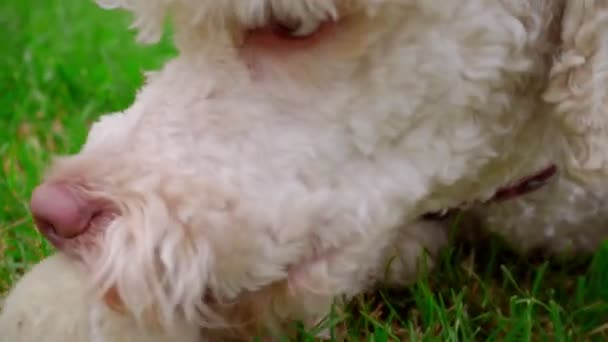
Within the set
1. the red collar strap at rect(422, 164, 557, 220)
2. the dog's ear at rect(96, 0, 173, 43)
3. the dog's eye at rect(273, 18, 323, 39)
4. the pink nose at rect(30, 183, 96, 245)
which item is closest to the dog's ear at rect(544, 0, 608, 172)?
the red collar strap at rect(422, 164, 557, 220)

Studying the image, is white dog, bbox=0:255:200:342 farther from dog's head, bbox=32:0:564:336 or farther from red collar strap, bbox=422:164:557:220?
red collar strap, bbox=422:164:557:220

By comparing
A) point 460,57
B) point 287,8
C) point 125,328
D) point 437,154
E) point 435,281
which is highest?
point 287,8

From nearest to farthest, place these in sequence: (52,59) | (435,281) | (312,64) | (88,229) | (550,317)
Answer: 1. (88,229)
2. (312,64)
3. (550,317)
4. (435,281)
5. (52,59)

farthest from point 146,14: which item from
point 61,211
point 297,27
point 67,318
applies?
point 67,318

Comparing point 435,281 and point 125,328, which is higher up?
point 125,328

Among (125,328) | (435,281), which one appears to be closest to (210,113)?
(125,328)

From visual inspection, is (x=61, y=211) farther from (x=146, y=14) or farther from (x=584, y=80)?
(x=584, y=80)

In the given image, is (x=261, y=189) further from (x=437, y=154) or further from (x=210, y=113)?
(x=437, y=154)
